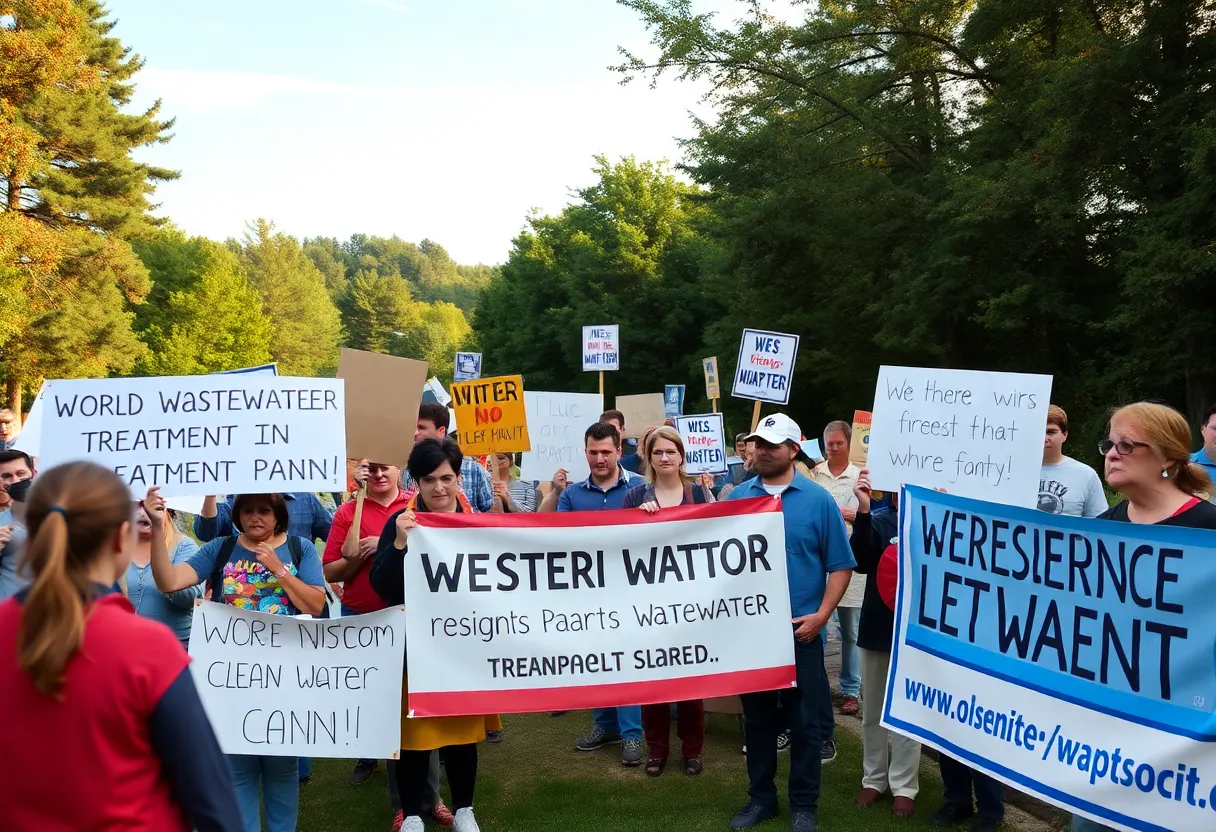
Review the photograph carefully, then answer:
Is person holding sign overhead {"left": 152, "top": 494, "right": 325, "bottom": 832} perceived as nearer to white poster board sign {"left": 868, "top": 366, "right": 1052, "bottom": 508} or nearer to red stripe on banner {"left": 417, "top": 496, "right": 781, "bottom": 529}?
red stripe on banner {"left": 417, "top": 496, "right": 781, "bottom": 529}

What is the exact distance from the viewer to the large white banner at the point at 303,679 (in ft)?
16.2

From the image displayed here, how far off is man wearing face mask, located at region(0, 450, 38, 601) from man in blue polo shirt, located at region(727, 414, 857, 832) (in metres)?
3.61

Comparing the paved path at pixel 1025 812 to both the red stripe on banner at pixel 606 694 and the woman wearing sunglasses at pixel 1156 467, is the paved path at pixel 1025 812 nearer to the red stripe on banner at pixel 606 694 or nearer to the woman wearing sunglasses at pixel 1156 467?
the red stripe on banner at pixel 606 694

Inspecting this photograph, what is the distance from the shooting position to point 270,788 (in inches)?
193

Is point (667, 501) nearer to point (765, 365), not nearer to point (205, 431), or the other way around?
point (205, 431)

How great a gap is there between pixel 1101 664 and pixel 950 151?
25009 mm

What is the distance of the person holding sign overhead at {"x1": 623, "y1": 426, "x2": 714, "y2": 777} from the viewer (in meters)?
6.29

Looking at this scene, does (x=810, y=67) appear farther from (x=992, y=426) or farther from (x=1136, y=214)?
(x=992, y=426)

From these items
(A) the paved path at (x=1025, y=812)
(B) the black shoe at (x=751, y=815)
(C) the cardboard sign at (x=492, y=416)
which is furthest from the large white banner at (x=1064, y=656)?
(C) the cardboard sign at (x=492, y=416)

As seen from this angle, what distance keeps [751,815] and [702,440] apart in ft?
20.4

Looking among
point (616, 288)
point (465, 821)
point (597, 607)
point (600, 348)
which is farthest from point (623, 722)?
point (616, 288)

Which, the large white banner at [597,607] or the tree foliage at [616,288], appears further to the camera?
the tree foliage at [616,288]

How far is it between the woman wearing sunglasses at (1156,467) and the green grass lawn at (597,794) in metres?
2.09

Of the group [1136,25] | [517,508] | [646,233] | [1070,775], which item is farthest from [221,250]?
[1070,775]
